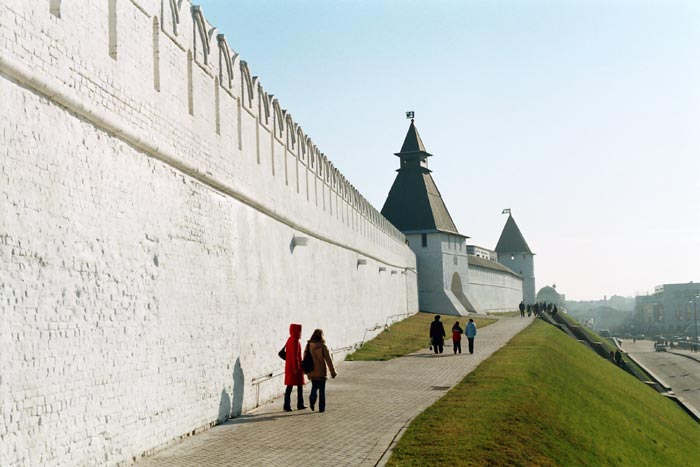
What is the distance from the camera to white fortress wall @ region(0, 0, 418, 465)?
564cm

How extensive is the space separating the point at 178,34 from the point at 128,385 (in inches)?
172

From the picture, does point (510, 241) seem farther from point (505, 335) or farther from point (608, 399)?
point (608, 399)

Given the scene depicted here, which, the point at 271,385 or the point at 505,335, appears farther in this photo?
the point at 505,335

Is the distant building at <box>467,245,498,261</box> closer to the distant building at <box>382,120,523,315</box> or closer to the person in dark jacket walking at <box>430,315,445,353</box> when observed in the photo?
the distant building at <box>382,120,523,315</box>

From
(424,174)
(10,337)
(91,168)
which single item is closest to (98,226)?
(91,168)

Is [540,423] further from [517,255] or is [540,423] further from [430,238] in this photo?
[517,255]

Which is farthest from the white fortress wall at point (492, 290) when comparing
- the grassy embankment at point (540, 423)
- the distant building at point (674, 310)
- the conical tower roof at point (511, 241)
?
the distant building at point (674, 310)

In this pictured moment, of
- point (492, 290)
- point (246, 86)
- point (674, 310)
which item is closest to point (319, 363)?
point (246, 86)

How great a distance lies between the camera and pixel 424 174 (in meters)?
52.1

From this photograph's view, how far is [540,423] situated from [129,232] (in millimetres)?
6625

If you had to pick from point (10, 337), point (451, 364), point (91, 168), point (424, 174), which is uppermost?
point (424, 174)

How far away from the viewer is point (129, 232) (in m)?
7.45

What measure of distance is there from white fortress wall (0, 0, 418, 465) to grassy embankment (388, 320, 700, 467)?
282cm

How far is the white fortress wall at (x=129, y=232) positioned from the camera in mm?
5641
